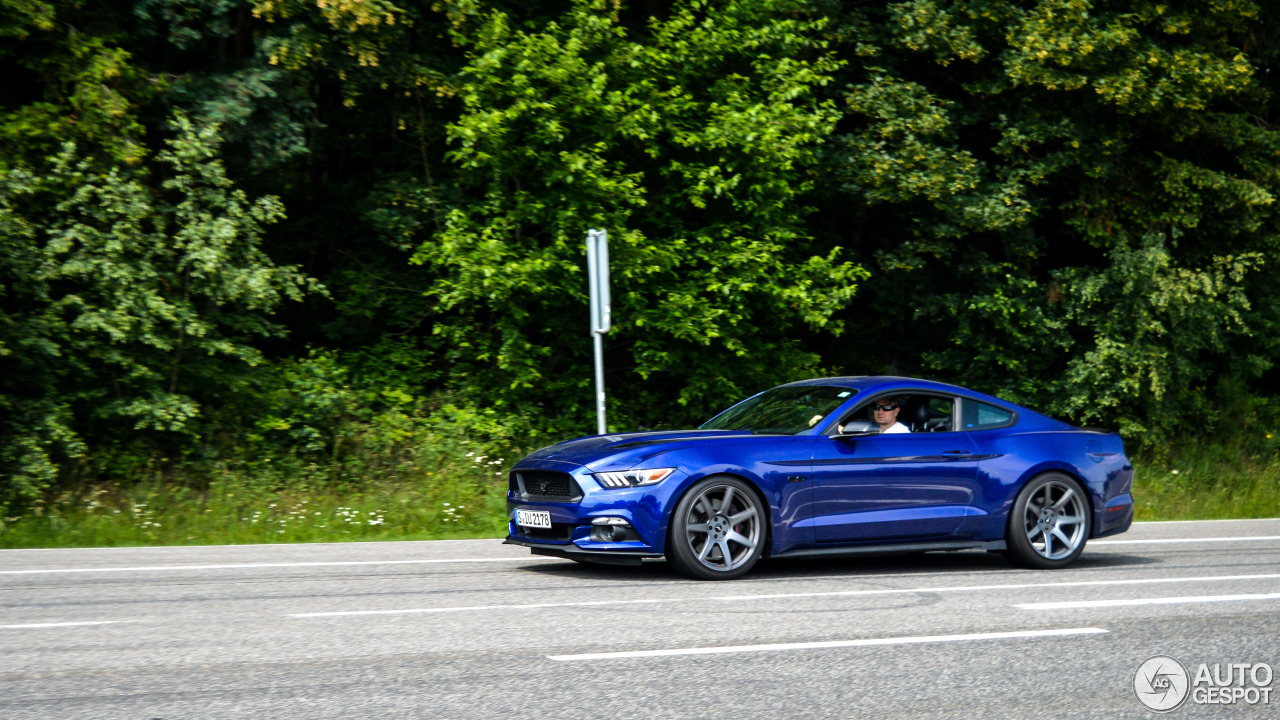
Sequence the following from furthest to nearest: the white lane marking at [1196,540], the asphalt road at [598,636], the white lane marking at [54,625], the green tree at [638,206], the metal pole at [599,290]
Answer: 1. the green tree at [638,206]
2. the white lane marking at [1196,540]
3. the metal pole at [599,290]
4. the white lane marking at [54,625]
5. the asphalt road at [598,636]

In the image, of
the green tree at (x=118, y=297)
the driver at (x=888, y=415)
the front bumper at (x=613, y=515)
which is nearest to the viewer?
the front bumper at (x=613, y=515)

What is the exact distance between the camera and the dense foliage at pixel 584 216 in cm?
1395

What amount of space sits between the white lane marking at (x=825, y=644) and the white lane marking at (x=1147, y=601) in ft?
2.67

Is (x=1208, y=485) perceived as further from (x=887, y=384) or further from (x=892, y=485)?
(x=892, y=485)

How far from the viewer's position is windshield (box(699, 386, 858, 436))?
30.5 ft

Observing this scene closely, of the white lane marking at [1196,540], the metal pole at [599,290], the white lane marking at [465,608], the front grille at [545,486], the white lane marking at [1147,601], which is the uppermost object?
the metal pole at [599,290]

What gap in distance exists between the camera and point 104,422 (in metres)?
14.0

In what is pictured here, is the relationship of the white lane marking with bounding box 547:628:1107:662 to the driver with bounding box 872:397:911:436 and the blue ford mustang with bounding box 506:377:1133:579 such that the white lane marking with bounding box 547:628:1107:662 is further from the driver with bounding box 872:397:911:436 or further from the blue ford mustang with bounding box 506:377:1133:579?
the driver with bounding box 872:397:911:436

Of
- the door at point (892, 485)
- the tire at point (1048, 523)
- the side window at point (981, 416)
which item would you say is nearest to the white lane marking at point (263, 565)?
the door at point (892, 485)

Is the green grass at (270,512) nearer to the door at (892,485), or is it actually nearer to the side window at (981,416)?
the door at (892,485)

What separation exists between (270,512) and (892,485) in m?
6.89

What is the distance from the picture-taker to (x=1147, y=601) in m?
8.01

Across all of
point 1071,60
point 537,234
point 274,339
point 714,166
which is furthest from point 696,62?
point 274,339

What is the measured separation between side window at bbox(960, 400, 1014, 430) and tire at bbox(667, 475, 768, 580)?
82.9 inches
